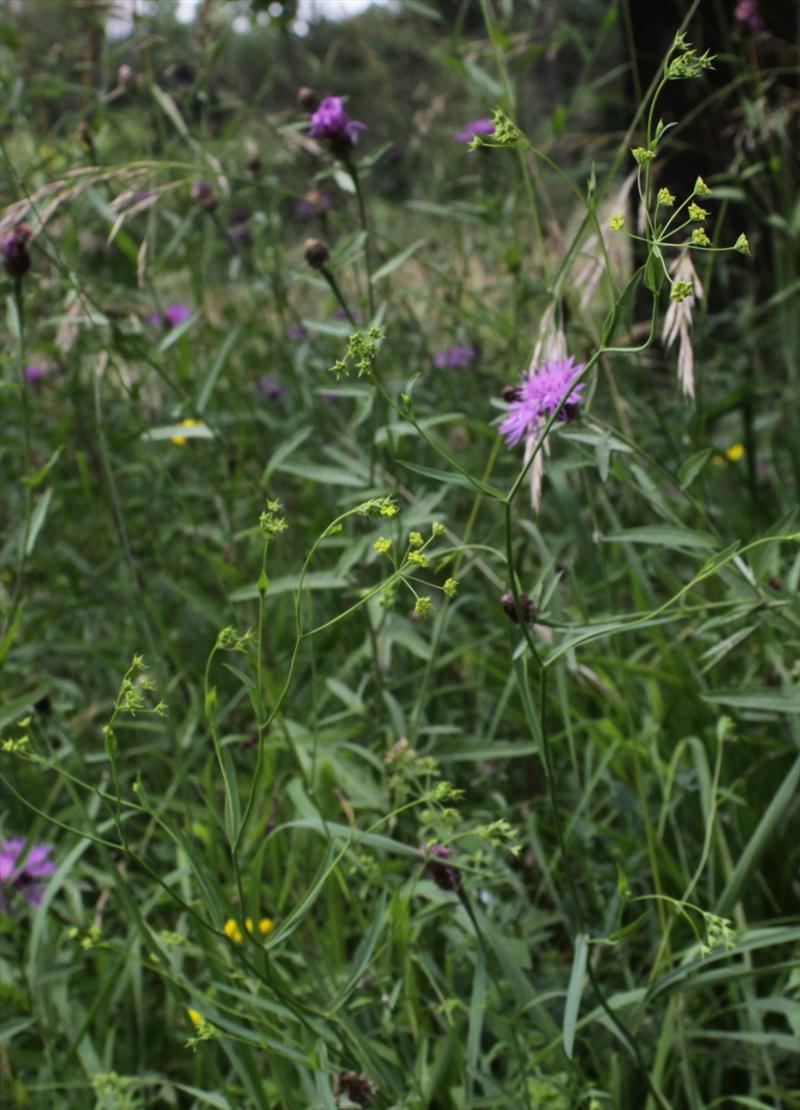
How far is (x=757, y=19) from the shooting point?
2.33 meters

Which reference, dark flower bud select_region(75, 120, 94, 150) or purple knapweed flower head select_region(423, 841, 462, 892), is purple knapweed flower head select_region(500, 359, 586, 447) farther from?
dark flower bud select_region(75, 120, 94, 150)

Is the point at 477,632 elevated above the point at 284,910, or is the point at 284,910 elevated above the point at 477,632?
the point at 284,910

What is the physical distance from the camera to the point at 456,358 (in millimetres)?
2582

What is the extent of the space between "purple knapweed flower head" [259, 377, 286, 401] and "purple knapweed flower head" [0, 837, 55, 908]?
1.50m

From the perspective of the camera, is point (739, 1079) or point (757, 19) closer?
point (739, 1079)

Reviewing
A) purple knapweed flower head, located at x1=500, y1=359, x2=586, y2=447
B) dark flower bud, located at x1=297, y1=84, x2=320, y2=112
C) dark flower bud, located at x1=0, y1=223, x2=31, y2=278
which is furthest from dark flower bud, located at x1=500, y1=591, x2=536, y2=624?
dark flower bud, located at x1=297, y1=84, x2=320, y2=112

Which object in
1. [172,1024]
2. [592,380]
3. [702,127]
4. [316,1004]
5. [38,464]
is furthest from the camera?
[702,127]

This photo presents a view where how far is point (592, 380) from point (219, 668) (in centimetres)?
109

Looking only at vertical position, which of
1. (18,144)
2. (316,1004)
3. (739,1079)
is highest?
(18,144)

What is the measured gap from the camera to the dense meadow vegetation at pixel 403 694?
44.5 inches

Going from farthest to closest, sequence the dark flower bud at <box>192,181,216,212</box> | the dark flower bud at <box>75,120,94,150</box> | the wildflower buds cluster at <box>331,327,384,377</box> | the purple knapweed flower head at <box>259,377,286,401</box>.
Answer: the purple knapweed flower head at <box>259,377,286,401</box>
the dark flower bud at <box>192,181,216,212</box>
the dark flower bud at <box>75,120,94,150</box>
the wildflower buds cluster at <box>331,327,384,377</box>

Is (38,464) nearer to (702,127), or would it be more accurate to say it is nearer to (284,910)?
(284,910)

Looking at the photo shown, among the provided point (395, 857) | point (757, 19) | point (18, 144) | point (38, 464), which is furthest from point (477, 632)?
point (18, 144)

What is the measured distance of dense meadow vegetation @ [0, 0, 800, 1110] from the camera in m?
1.13
